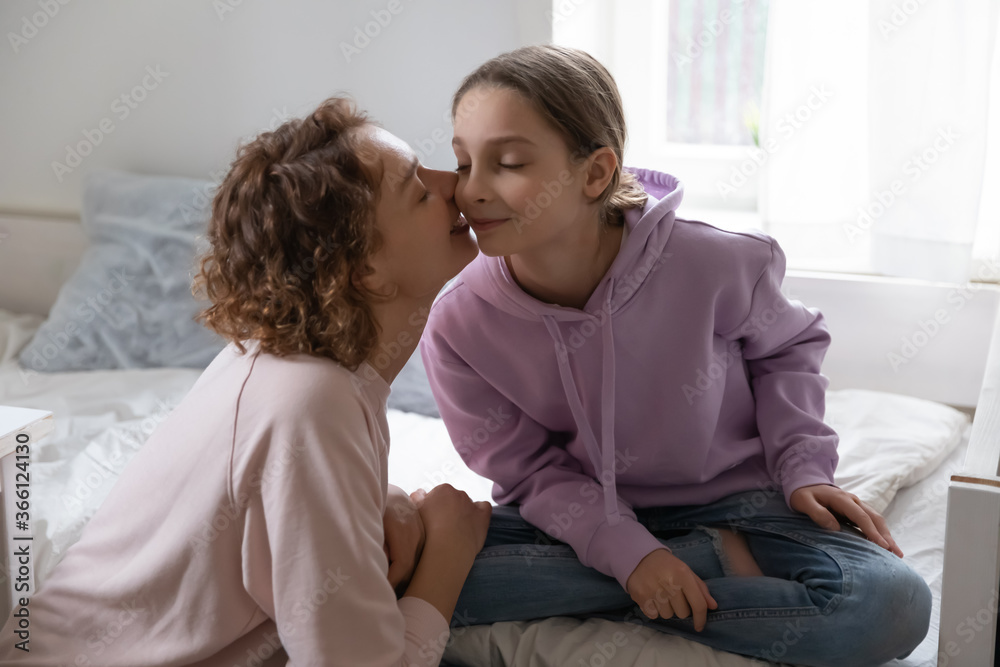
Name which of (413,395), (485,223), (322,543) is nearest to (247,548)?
(322,543)

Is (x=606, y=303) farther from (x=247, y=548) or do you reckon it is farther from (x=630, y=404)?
(x=247, y=548)

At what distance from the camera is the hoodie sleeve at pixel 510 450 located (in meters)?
1.15

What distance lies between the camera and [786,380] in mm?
1197

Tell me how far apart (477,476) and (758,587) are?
57cm

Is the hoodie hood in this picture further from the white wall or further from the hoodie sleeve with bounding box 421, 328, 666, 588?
the white wall

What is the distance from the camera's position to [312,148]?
905 millimetres

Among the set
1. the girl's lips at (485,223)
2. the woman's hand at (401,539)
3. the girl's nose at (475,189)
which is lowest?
the woman's hand at (401,539)

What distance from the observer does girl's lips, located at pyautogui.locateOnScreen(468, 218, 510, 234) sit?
102cm

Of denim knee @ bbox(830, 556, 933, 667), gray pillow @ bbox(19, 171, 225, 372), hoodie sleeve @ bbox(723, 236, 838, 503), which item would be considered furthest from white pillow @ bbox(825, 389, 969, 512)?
gray pillow @ bbox(19, 171, 225, 372)

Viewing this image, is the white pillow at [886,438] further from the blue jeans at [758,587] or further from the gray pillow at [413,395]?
the gray pillow at [413,395]

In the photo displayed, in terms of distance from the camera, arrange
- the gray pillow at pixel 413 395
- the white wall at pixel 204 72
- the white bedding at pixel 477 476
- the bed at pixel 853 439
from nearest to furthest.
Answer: the bed at pixel 853 439, the white bedding at pixel 477 476, the gray pillow at pixel 413 395, the white wall at pixel 204 72

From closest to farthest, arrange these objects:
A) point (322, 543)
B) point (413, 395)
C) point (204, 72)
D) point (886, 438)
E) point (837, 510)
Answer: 1. point (322, 543)
2. point (837, 510)
3. point (886, 438)
4. point (413, 395)
5. point (204, 72)

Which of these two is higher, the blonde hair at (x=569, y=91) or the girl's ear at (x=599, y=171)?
the blonde hair at (x=569, y=91)

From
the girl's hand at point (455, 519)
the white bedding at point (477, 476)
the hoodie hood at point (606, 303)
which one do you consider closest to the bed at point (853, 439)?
the white bedding at point (477, 476)
